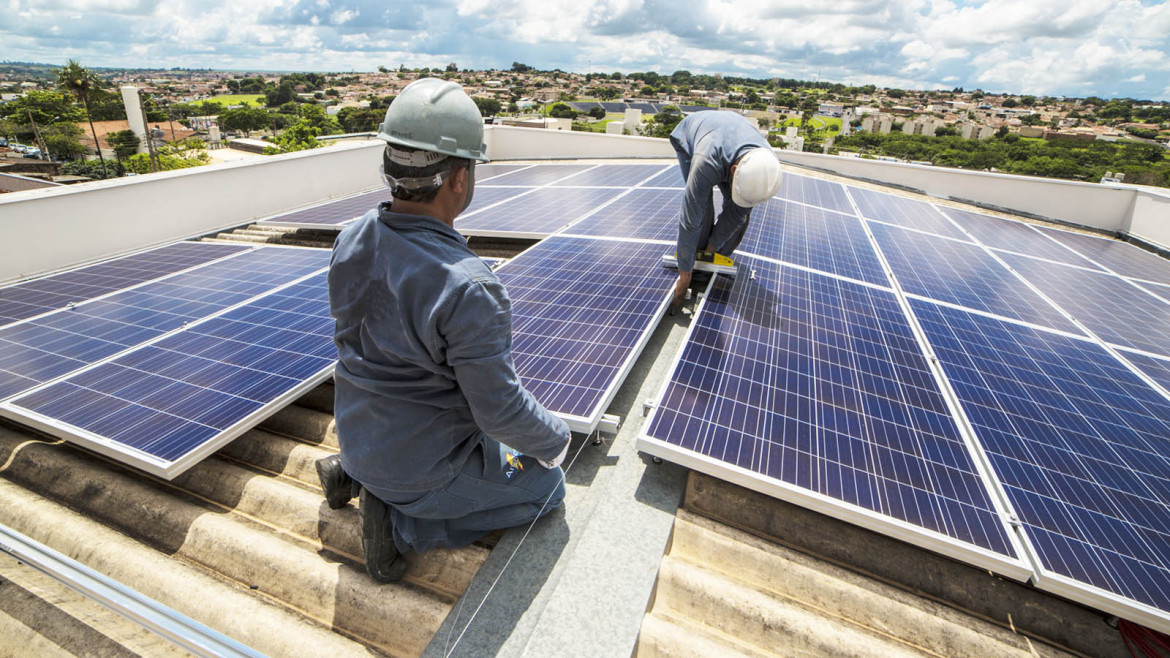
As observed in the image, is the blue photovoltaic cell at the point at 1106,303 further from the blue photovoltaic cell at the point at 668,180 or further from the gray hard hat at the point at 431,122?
the gray hard hat at the point at 431,122

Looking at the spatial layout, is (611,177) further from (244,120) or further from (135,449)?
(244,120)

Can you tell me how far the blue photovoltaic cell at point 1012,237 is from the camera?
456 inches

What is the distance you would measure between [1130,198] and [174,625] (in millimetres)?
24227

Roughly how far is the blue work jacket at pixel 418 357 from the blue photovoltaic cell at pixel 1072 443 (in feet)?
10.9

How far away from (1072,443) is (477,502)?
4.88 meters

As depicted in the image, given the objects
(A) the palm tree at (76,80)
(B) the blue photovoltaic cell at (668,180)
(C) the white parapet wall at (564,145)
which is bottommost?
(B) the blue photovoltaic cell at (668,180)

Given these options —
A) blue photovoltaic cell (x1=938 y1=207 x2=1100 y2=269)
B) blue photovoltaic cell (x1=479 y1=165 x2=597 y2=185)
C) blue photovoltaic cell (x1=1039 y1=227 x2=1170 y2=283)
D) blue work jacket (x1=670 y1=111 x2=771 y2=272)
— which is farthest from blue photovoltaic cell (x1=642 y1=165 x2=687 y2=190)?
blue photovoltaic cell (x1=1039 y1=227 x2=1170 y2=283)

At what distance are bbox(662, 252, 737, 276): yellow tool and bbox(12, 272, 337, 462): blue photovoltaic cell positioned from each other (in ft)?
13.8

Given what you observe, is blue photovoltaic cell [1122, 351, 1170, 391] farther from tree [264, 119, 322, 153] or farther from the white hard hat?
tree [264, 119, 322, 153]

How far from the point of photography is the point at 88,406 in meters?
4.43

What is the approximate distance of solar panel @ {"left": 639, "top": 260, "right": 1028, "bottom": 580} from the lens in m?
3.34

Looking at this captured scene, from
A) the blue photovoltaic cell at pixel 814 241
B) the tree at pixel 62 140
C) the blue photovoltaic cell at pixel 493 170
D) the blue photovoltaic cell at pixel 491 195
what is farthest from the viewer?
the tree at pixel 62 140

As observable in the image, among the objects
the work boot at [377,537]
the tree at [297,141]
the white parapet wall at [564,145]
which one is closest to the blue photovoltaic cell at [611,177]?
the white parapet wall at [564,145]

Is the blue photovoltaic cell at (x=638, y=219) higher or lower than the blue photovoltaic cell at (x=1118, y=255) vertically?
higher
